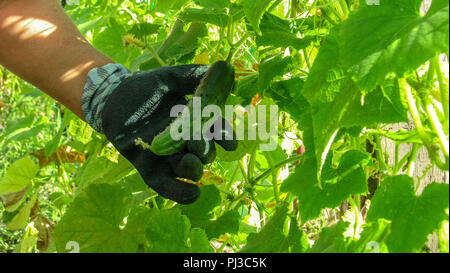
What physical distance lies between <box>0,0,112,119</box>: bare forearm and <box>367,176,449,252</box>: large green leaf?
0.65 meters

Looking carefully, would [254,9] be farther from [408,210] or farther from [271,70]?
[408,210]

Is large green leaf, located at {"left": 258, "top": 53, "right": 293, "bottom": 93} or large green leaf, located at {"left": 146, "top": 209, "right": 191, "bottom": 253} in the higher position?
large green leaf, located at {"left": 258, "top": 53, "right": 293, "bottom": 93}

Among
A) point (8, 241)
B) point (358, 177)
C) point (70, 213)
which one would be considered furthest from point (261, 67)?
point (8, 241)

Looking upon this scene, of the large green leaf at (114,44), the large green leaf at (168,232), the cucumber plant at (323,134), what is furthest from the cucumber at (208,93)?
the large green leaf at (114,44)

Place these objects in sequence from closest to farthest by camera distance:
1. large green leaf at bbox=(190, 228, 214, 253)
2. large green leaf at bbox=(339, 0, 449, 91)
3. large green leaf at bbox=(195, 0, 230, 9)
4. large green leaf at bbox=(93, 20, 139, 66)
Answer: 1. large green leaf at bbox=(339, 0, 449, 91)
2. large green leaf at bbox=(190, 228, 214, 253)
3. large green leaf at bbox=(195, 0, 230, 9)
4. large green leaf at bbox=(93, 20, 139, 66)

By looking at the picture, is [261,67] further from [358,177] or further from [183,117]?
[358,177]

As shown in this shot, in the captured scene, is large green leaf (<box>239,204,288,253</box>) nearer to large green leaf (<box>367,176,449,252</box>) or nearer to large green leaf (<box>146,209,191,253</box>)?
large green leaf (<box>146,209,191,253</box>)

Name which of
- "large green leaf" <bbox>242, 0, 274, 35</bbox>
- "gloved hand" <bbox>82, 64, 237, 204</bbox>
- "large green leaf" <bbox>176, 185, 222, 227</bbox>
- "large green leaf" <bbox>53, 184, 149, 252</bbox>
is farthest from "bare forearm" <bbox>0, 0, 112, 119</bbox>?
"large green leaf" <bbox>242, 0, 274, 35</bbox>

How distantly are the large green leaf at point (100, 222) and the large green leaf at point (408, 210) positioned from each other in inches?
19.1

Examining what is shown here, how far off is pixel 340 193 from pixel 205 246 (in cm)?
21

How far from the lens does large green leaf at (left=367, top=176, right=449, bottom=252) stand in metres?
0.54

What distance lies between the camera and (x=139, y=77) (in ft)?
3.20

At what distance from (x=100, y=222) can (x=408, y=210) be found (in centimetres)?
61

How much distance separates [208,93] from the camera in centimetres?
88
